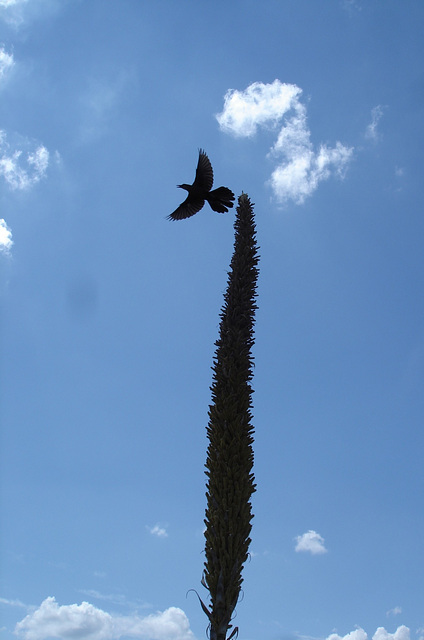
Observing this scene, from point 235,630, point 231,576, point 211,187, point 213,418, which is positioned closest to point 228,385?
point 213,418

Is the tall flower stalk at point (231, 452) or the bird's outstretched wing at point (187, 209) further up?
the bird's outstretched wing at point (187, 209)

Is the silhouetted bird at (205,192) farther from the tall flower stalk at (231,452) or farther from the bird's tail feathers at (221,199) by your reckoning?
the tall flower stalk at (231,452)

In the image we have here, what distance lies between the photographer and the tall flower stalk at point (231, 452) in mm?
10656

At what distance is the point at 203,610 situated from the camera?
10633mm

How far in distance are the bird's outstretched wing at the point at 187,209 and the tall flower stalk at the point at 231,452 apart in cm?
208

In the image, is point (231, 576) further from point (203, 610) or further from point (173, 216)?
point (173, 216)

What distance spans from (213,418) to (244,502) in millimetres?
2337

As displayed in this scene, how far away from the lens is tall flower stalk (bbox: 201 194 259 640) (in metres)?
10.7

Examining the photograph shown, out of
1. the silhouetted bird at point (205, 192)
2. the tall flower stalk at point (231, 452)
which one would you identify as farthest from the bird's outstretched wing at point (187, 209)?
the tall flower stalk at point (231, 452)

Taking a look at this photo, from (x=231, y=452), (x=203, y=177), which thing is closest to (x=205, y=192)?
(x=203, y=177)

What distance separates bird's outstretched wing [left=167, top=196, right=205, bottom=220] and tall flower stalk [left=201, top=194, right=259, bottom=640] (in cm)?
208

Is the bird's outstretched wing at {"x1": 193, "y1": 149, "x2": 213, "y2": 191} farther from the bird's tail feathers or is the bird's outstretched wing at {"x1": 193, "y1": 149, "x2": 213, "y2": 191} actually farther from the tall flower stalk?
the tall flower stalk

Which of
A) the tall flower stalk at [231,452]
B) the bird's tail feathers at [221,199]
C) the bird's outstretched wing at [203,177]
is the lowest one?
the tall flower stalk at [231,452]

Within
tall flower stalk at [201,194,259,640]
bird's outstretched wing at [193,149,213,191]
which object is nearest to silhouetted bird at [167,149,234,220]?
bird's outstretched wing at [193,149,213,191]
